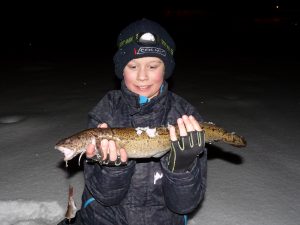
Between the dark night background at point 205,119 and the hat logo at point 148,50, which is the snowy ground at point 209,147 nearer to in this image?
the dark night background at point 205,119

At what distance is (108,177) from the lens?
2707 millimetres

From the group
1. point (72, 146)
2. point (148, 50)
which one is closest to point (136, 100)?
point (148, 50)

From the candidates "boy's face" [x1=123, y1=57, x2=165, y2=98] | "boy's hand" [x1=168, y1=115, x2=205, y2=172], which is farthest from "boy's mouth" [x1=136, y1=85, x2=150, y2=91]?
"boy's hand" [x1=168, y1=115, x2=205, y2=172]

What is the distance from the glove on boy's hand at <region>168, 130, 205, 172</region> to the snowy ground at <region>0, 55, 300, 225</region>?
1163 mm

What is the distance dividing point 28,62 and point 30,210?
1071cm

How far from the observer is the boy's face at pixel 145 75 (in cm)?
Answer: 284

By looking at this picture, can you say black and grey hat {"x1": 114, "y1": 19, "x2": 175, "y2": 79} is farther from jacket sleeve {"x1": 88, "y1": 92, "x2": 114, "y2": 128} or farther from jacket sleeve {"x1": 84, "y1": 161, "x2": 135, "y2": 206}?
jacket sleeve {"x1": 84, "y1": 161, "x2": 135, "y2": 206}

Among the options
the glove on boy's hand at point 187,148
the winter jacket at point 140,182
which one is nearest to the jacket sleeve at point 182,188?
the winter jacket at point 140,182

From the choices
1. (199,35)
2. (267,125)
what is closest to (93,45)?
(199,35)

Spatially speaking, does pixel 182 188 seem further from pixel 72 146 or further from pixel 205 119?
pixel 205 119

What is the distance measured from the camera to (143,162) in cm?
293

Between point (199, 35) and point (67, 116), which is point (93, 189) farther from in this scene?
point (199, 35)

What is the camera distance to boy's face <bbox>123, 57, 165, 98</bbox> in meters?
2.84

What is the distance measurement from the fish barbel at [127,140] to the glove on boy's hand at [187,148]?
0.11 meters
